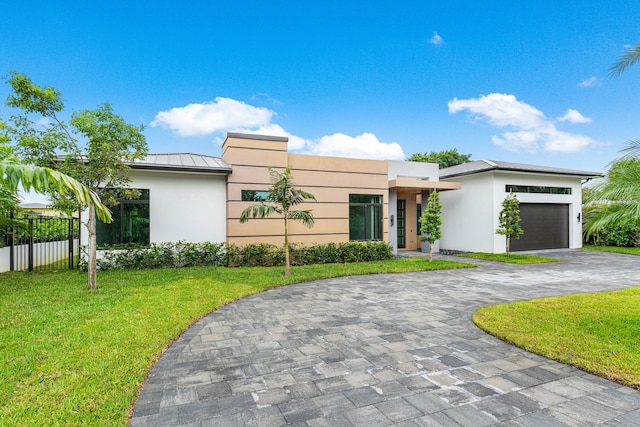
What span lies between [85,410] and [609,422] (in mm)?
4114

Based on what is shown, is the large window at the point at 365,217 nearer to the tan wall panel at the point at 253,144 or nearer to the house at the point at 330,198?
the house at the point at 330,198

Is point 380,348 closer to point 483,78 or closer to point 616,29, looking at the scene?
point 616,29

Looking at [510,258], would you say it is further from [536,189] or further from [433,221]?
[536,189]

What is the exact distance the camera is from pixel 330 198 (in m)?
12.2

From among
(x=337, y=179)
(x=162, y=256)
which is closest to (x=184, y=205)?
(x=162, y=256)

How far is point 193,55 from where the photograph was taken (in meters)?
11.8

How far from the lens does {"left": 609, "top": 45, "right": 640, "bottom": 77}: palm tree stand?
12.3 ft

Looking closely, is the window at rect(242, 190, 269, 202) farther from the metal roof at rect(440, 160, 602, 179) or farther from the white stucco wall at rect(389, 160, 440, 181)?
the metal roof at rect(440, 160, 602, 179)

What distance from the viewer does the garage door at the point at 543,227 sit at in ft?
51.1

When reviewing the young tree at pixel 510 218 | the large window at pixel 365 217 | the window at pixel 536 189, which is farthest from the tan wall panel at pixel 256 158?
the window at pixel 536 189

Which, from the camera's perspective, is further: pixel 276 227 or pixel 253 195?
pixel 276 227

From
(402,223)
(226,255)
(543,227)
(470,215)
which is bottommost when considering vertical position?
(226,255)

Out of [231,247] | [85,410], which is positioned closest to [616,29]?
[231,247]

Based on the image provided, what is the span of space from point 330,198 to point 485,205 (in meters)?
7.55
